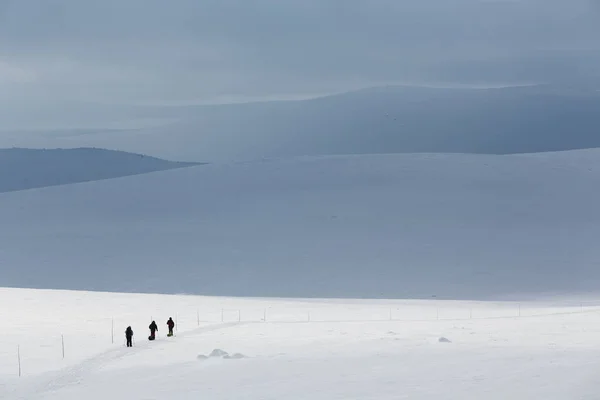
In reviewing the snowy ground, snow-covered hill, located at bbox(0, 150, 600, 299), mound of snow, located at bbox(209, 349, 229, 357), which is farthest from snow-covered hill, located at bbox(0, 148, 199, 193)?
mound of snow, located at bbox(209, 349, 229, 357)

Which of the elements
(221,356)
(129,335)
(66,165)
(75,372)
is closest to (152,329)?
(129,335)

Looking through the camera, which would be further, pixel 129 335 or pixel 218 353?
pixel 129 335

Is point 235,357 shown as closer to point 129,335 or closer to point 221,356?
point 221,356

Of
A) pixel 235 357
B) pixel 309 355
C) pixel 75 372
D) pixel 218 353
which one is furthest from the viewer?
pixel 218 353

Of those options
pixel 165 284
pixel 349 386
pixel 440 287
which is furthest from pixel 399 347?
pixel 165 284

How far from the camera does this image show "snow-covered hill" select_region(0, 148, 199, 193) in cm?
14638

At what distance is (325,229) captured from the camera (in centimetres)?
5462

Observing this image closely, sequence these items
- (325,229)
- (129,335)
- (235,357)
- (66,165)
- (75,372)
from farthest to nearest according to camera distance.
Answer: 1. (66,165)
2. (325,229)
3. (129,335)
4. (235,357)
5. (75,372)

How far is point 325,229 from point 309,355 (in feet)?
99.9

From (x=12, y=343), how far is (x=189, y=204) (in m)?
33.6

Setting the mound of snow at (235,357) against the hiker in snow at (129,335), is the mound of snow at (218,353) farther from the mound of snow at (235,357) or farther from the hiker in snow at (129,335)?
the hiker in snow at (129,335)

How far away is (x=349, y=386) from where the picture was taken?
21016 millimetres

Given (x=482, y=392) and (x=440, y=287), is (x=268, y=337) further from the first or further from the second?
(x=440, y=287)

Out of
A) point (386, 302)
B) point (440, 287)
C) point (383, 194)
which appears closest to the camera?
point (386, 302)
